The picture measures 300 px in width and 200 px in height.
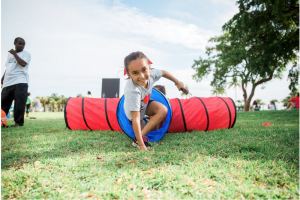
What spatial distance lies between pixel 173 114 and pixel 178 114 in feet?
0.33

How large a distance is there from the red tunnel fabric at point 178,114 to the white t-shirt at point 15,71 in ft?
4.69

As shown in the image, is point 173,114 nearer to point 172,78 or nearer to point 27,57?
point 172,78

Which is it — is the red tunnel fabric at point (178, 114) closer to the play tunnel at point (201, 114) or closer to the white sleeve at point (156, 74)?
the play tunnel at point (201, 114)

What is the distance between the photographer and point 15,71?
4590 mm

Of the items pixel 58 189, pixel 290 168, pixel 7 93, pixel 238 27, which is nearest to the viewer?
pixel 58 189

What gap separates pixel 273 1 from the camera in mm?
7027

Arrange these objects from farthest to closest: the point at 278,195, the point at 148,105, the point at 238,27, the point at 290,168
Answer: the point at 238,27, the point at 148,105, the point at 290,168, the point at 278,195

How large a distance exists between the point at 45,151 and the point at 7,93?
3128 millimetres

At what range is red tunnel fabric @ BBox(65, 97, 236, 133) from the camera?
3750 mm

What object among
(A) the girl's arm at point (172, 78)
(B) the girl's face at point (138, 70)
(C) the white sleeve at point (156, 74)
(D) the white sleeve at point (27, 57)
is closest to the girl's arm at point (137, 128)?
(B) the girl's face at point (138, 70)

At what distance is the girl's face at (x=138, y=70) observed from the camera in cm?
254

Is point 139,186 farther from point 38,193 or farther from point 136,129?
point 136,129

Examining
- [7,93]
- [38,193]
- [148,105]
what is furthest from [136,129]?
[7,93]

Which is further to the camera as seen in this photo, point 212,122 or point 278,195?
point 212,122
